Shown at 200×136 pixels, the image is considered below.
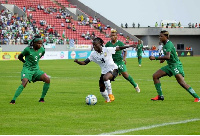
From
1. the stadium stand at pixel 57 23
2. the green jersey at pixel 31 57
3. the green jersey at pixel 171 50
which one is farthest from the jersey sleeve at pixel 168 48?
the stadium stand at pixel 57 23

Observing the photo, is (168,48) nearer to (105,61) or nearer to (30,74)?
(105,61)

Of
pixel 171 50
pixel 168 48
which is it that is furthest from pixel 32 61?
pixel 171 50

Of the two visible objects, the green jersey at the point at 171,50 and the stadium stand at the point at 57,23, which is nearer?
the green jersey at the point at 171,50

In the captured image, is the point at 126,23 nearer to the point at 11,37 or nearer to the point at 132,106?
the point at 11,37

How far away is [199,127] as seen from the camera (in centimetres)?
1077

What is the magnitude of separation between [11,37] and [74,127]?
165ft

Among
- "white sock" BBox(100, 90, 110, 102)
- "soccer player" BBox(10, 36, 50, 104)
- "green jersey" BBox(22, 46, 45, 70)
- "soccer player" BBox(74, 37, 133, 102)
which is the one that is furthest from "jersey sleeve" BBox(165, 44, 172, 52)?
"green jersey" BBox(22, 46, 45, 70)

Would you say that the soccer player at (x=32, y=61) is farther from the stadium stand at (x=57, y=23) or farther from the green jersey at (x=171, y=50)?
the stadium stand at (x=57, y=23)

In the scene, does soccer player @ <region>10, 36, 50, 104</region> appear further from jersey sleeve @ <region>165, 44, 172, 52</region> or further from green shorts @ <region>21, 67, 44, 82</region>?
jersey sleeve @ <region>165, 44, 172, 52</region>

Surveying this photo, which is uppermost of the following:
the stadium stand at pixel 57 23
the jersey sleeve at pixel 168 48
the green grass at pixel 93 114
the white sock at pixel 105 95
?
the stadium stand at pixel 57 23

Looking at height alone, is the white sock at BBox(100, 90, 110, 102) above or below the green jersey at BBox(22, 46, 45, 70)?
below

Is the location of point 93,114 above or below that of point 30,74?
below

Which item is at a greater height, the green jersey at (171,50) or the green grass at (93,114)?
the green jersey at (171,50)

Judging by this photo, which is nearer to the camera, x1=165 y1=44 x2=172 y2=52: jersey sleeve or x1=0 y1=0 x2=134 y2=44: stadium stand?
x1=165 y1=44 x2=172 y2=52: jersey sleeve
